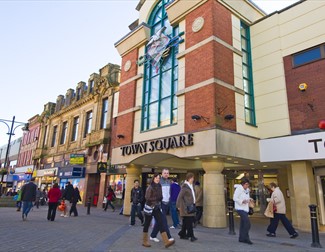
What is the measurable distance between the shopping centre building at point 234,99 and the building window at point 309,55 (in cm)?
4

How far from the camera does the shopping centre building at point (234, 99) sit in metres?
10.5

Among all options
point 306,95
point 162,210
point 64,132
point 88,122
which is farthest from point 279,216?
point 64,132

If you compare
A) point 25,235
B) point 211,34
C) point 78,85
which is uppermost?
point 78,85

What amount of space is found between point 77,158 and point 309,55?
20.3m

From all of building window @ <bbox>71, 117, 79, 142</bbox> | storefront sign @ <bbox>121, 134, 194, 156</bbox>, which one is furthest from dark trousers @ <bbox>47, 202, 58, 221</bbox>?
building window @ <bbox>71, 117, 79, 142</bbox>

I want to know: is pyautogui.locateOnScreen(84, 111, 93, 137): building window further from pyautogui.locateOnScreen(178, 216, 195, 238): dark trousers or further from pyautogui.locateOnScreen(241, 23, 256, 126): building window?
pyautogui.locateOnScreen(178, 216, 195, 238): dark trousers

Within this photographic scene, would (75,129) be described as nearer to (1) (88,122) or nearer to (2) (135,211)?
(1) (88,122)

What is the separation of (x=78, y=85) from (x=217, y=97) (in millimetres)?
22478

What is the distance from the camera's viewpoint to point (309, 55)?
1119 centimetres

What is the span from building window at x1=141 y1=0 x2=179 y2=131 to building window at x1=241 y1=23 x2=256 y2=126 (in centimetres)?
337

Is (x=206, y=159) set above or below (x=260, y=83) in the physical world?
below

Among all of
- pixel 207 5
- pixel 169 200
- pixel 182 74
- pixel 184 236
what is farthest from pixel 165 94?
pixel 184 236

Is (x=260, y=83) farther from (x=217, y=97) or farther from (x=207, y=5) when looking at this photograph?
(x=207, y=5)

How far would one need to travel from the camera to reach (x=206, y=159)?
11023 mm
